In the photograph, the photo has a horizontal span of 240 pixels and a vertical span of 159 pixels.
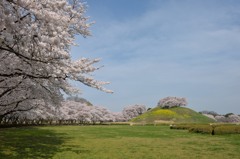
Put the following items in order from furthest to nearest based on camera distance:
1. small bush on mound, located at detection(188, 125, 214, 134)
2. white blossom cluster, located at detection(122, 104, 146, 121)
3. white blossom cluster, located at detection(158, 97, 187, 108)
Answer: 1. white blossom cluster, located at detection(122, 104, 146, 121)
2. white blossom cluster, located at detection(158, 97, 187, 108)
3. small bush on mound, located at detection(188, 125, 214, 134)

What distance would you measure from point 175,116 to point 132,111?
30.7 meters

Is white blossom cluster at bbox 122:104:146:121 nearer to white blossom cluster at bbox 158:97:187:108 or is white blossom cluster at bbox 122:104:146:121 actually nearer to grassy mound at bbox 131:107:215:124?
white blossom cluster at bbox 158:97:187:108

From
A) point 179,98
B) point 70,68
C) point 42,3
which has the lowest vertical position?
point 70,68

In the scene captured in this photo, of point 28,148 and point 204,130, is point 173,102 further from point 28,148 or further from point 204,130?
point 28,148

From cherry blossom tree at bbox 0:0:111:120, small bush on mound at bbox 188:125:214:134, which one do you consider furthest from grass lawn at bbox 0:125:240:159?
small bush on mound at bbox 188:125:214:134

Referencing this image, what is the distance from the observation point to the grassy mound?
106 meters

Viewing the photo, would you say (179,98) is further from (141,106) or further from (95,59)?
(95,59)

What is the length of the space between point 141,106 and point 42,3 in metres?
130

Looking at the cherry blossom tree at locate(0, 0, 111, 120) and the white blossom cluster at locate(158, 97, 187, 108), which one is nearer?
the cherry blossom tree at locate(0, 0, 111, 120)

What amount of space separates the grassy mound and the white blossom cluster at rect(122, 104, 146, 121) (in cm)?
1630

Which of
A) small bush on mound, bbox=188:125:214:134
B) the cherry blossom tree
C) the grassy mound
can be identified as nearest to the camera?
the cherry blossom tree

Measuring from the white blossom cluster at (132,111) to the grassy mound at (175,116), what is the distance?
53.5ft

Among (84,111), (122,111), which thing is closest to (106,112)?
(84,111)

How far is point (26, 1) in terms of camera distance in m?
→ 8.49
